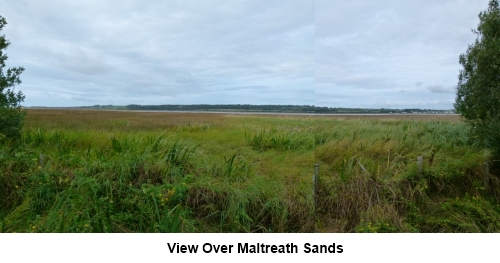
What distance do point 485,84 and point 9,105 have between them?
576cm

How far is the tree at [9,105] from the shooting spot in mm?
3479

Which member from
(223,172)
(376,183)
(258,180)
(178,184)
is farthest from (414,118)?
(178,184)

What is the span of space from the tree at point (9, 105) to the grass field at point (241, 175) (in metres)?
0.12

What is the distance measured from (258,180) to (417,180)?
6.34ft

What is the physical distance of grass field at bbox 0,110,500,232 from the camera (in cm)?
289

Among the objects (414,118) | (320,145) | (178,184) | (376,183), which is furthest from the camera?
(414,118)

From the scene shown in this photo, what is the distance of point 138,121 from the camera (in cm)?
382

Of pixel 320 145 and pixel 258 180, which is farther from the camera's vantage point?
pixel 320 145

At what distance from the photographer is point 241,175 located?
343 cm

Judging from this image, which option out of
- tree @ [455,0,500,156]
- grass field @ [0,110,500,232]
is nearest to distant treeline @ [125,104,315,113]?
grass field @ [0,110,500,232]

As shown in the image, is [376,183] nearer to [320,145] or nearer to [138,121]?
[320,145]

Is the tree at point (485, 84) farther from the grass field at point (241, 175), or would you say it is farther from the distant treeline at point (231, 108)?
the distant treeline at point (231, 108)

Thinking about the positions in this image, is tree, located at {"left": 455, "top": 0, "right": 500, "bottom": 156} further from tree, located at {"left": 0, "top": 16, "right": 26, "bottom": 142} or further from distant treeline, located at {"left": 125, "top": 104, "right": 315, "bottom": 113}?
tree, located at {"left": 0, "top": 16, "right": 26, "bottom": 142}

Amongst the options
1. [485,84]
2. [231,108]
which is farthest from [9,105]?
[485,84]
